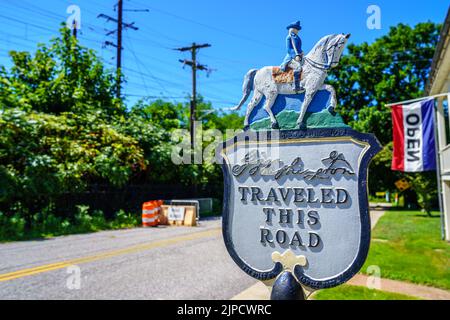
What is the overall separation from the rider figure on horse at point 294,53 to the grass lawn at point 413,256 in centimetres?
547

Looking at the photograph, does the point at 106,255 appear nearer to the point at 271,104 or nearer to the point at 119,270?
the point at 119,270

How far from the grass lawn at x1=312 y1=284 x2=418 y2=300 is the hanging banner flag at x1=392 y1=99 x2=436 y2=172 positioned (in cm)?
606

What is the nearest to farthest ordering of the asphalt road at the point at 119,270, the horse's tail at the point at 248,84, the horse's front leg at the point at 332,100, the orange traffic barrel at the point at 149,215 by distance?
the horse's front leg at the point at 332,100 < the horse's tail at the point at 248,84 < the asphalt road at the point at 119,270 < the orange traffic barrel at the point at 149,215

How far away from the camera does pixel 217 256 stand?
9.14 m

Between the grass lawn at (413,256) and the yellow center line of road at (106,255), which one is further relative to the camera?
the grass lawn at (413,256)

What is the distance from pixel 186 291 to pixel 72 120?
37.8ft

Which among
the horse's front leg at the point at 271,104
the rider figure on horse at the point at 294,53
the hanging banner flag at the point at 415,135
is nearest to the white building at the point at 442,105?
the hanging banner flag at the point at 415,135

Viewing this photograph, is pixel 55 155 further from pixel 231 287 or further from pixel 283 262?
pixel 283 262

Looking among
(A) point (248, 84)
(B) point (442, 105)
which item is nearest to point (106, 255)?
(A) point (248, 84)

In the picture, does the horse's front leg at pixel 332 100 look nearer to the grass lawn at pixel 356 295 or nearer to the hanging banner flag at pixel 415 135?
the grass lawn at pixel 356 295

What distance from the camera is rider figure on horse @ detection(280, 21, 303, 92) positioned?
122 inches

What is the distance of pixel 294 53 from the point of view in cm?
315

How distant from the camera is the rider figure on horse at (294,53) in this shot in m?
3.09
